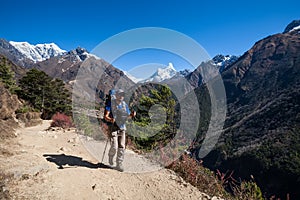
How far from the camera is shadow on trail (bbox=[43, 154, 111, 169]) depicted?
6395 mm

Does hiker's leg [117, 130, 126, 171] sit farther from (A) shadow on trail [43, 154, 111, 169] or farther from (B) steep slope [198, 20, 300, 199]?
(B) steep slope [198, 20, 300, 199]

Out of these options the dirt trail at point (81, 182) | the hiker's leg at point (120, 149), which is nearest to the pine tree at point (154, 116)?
the hiker's leg at point (120, 149)

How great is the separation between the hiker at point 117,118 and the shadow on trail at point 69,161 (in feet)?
1.79

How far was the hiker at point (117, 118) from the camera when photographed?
20.1 ft

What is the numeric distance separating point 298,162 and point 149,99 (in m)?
75.9

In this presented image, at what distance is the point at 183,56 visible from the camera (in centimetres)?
849

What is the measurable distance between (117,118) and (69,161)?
199 centimetres

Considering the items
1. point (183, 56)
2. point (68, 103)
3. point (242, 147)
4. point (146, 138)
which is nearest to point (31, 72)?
point (68, 103)

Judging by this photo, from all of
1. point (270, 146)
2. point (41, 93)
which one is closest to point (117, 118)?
point (41, 93)

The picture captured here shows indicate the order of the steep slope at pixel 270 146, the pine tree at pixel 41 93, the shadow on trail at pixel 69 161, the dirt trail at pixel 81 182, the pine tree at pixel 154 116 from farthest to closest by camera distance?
the steep slope at pixel 270 146
the pine tree at pixel 41 93
the pine tree at pixel 154 116
the shadow on trail at pixel 69 161
the dirt trail at pixel 81 182

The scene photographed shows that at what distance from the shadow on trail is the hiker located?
1.79ft

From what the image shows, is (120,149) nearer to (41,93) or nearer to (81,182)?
(81,182)

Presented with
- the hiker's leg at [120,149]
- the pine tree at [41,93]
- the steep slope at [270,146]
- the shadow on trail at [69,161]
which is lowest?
the steep slope at [270,146]

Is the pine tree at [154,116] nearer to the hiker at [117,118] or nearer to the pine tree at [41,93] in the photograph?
the hiker at [117,118]
